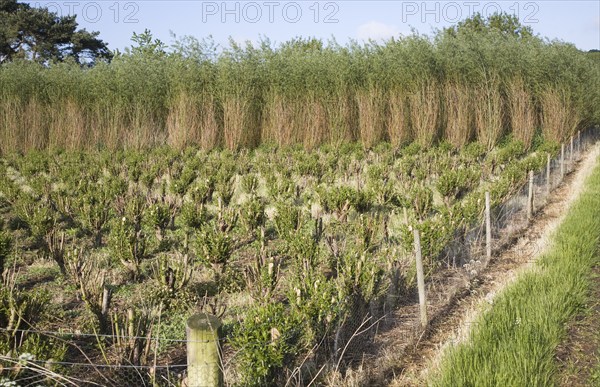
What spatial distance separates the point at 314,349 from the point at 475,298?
1.93 meters

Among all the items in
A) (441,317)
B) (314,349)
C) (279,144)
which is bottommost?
(441,317)

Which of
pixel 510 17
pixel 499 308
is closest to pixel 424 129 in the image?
pixel 499 308

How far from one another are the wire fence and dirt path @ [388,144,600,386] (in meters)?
0.10

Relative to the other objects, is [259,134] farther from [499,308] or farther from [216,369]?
[216,369]

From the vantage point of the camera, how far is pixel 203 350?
221cm

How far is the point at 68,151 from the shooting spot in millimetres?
13812

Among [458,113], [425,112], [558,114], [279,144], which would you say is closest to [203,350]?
[279,144]

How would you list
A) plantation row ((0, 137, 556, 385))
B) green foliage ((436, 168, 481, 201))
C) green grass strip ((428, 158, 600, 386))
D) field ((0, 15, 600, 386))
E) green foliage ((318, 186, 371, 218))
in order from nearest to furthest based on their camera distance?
green grass strip ((428, 158, 600, 386)), plantation row ((0, 137, 556, 385)), field ((0, 15, 600, 386)), green foliage ((318, 186, 371, 218)), green foliage ((436, 168, 481, 201))

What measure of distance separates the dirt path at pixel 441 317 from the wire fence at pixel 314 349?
0.02 m

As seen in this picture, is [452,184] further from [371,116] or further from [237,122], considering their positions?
[237,122]

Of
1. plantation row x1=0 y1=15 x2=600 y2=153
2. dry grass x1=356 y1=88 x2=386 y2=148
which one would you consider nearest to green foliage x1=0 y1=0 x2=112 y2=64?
plantation row x1=0 y1=15 x2=600 y2=153

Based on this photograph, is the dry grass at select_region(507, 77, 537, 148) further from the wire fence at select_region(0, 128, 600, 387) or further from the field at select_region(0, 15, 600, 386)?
the wire fence at select_region(0, 128, 600, 387)

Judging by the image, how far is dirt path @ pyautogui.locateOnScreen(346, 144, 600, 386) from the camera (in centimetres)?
327

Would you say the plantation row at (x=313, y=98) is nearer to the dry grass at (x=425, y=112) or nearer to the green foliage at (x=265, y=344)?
the dry grass at (x=425, y=112)
